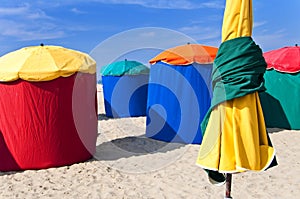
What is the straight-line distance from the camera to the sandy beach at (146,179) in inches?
174

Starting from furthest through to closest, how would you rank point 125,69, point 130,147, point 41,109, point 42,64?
point 125,69, point 130,147, point 42,64, point 41,109

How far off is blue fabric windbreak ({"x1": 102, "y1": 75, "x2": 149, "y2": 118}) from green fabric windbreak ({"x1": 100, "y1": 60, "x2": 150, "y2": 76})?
14 centimetres

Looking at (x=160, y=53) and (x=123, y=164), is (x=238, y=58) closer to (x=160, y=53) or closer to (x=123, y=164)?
(x=123, y=164)

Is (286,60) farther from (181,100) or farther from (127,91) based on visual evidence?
(127,91)

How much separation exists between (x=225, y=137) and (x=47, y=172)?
389cm

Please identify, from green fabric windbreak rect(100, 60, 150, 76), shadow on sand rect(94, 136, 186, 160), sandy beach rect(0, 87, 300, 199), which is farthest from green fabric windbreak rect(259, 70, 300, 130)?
green fabric windbreak rect(100, 60, 150, 76)

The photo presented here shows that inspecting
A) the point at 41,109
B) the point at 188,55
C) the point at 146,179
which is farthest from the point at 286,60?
the point at 41,109

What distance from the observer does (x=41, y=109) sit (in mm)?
5359

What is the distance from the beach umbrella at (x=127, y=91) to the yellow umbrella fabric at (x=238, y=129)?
29.3 feet

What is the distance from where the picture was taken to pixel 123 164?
5785 millimetres

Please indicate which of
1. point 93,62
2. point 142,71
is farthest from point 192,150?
point 142,71

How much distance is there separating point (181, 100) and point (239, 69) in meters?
4.94

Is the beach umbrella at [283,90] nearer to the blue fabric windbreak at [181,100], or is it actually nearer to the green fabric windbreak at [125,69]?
the blue fabric windbreak at [181,100]

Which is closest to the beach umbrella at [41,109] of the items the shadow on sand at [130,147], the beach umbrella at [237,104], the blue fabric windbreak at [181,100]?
the shadow on sand at [130,147]
